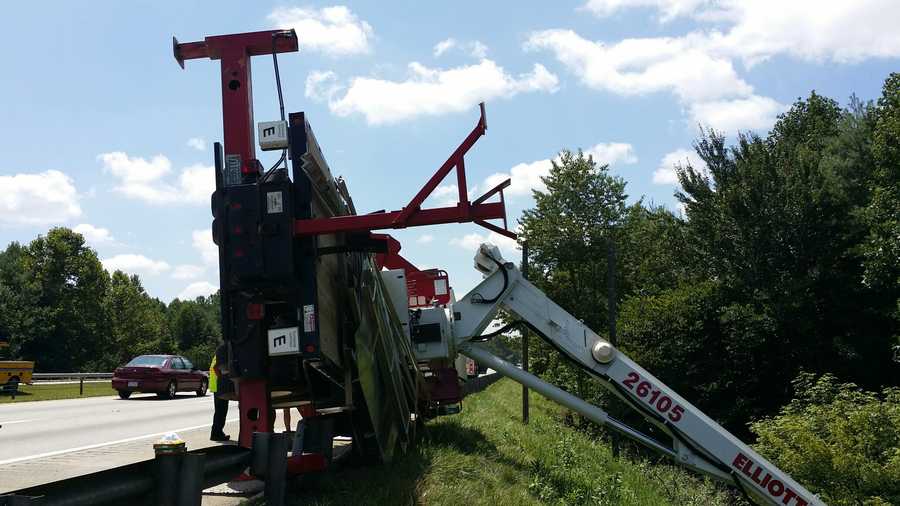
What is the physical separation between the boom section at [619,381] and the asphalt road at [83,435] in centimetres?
414

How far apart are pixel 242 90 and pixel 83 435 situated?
7.83m

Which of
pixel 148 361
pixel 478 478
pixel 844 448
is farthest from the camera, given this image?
pixel 148 361

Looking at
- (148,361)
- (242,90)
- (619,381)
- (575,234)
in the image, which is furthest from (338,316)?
(575,234)

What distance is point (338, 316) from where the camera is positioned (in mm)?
6477

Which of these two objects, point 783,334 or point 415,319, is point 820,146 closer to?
point 783,334

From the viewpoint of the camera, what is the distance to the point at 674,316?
95.3 feet

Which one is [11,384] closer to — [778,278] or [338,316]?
[338,316]

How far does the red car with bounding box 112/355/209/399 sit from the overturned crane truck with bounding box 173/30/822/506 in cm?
1618

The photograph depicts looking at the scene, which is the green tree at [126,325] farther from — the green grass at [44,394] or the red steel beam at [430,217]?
the red steel beam at [430,217]

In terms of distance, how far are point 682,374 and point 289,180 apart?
83.5 feet

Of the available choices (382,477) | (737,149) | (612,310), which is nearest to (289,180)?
(382,477)

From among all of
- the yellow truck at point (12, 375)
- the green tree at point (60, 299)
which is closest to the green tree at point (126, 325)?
the green tree at point (60, 299)

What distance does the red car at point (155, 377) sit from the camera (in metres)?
22.3

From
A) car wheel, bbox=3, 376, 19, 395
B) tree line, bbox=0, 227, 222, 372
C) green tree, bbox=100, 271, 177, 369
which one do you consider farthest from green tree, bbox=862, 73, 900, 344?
green tree, bbox=100, 271, 177, 369
